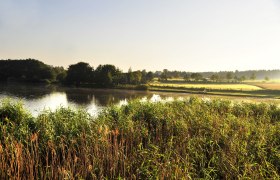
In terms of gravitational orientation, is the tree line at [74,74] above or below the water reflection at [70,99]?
above

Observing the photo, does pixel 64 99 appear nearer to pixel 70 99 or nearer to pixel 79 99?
pixel 70 99

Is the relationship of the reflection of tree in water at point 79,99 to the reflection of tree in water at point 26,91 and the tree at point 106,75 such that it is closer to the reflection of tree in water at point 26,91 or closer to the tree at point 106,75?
the reflection of tree in water at point 26,91

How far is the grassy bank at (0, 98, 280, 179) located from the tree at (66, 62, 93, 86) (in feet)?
361

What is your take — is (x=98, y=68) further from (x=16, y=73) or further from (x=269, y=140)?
(x=269, y=140)

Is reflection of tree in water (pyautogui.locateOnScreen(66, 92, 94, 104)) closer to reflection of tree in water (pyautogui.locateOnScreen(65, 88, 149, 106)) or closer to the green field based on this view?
reflection of tree in water (pyautogui.locateOnScreen(65, 88, 149, 106))

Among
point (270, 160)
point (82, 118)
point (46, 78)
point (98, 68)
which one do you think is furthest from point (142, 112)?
point (46, 78)

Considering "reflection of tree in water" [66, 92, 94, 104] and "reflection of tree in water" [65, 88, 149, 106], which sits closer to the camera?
"reflection of tree in water" [65, 88, 149, 106]

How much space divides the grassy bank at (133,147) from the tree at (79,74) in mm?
110132

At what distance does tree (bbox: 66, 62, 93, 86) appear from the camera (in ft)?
422

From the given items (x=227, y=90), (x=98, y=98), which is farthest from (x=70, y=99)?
(x=227, y=90)

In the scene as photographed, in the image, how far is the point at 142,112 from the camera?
18266 millimetres

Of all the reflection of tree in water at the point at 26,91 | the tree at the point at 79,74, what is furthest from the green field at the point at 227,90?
the reflection of tree in water at the point at 26,91

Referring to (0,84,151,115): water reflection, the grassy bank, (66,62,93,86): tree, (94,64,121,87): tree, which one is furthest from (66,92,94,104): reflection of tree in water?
(66,62,93,86): tree

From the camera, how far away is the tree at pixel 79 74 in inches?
5059
